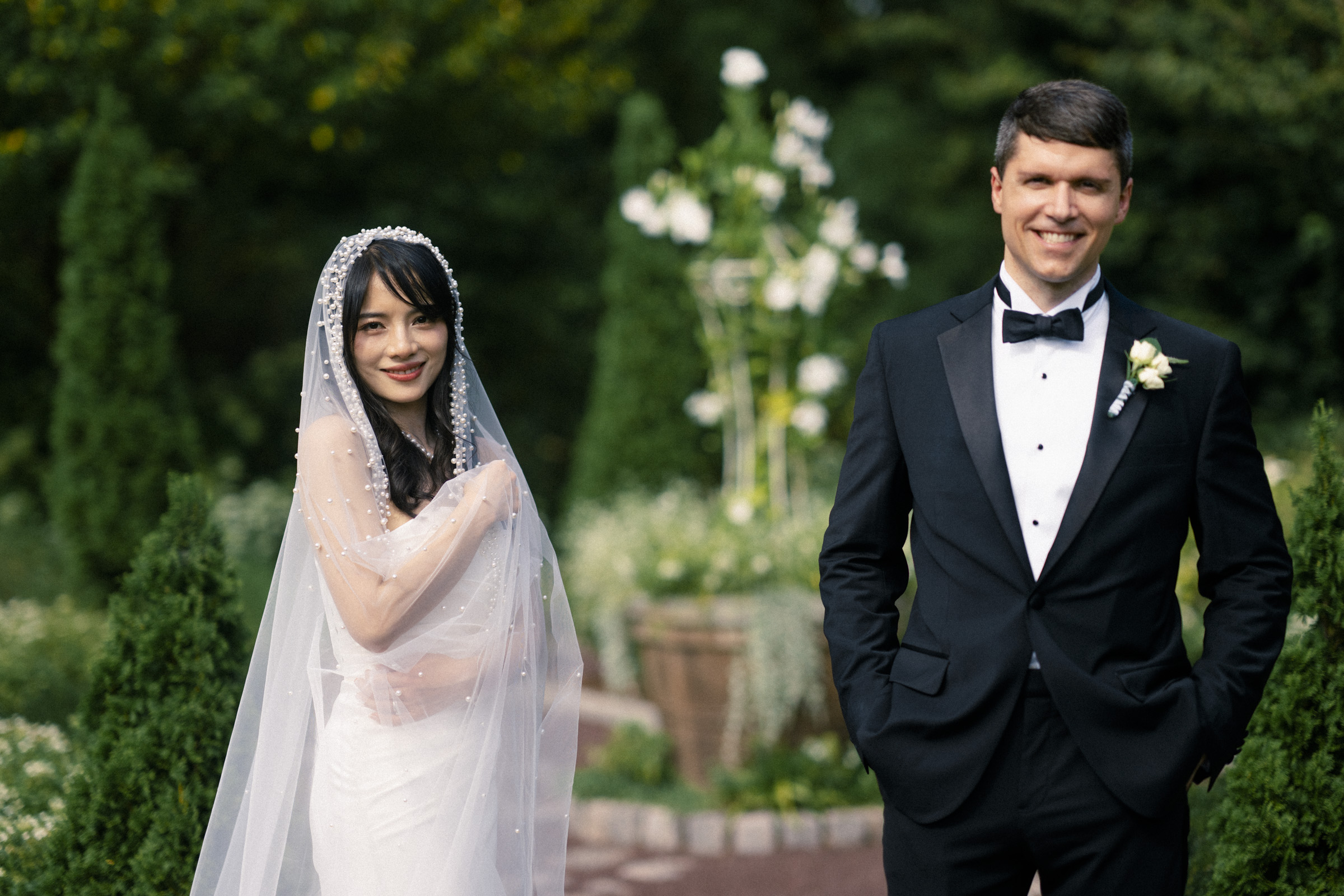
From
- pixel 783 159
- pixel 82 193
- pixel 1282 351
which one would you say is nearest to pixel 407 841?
pixel 783 159

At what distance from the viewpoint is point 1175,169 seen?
913 cm

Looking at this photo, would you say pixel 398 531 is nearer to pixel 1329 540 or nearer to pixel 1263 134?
pixel 1329 540

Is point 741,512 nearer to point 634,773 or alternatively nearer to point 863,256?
point 634,773

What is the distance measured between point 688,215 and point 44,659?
378 centimetres

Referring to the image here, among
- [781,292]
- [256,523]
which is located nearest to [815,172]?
[781,292]

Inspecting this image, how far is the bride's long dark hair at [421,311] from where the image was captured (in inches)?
96.3

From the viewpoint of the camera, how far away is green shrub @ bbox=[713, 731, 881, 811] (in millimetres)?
4910

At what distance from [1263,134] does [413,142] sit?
6687mm

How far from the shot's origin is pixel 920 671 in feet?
6.92

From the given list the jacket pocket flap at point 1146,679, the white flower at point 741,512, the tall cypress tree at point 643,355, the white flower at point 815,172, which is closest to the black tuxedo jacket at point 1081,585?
the jacket pocket flap at point 1146,679

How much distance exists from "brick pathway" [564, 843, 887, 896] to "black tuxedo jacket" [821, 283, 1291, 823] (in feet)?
7.97

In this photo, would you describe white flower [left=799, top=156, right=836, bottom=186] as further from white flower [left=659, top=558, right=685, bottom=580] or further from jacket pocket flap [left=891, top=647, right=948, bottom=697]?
jacket pocket flap [left=891, top=647, right=948, bottom=697]

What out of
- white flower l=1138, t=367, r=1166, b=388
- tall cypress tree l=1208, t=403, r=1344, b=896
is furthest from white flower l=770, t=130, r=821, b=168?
white flower l=1138, t=367, r=1166, b=388

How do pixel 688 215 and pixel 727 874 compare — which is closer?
pixel 727 874
